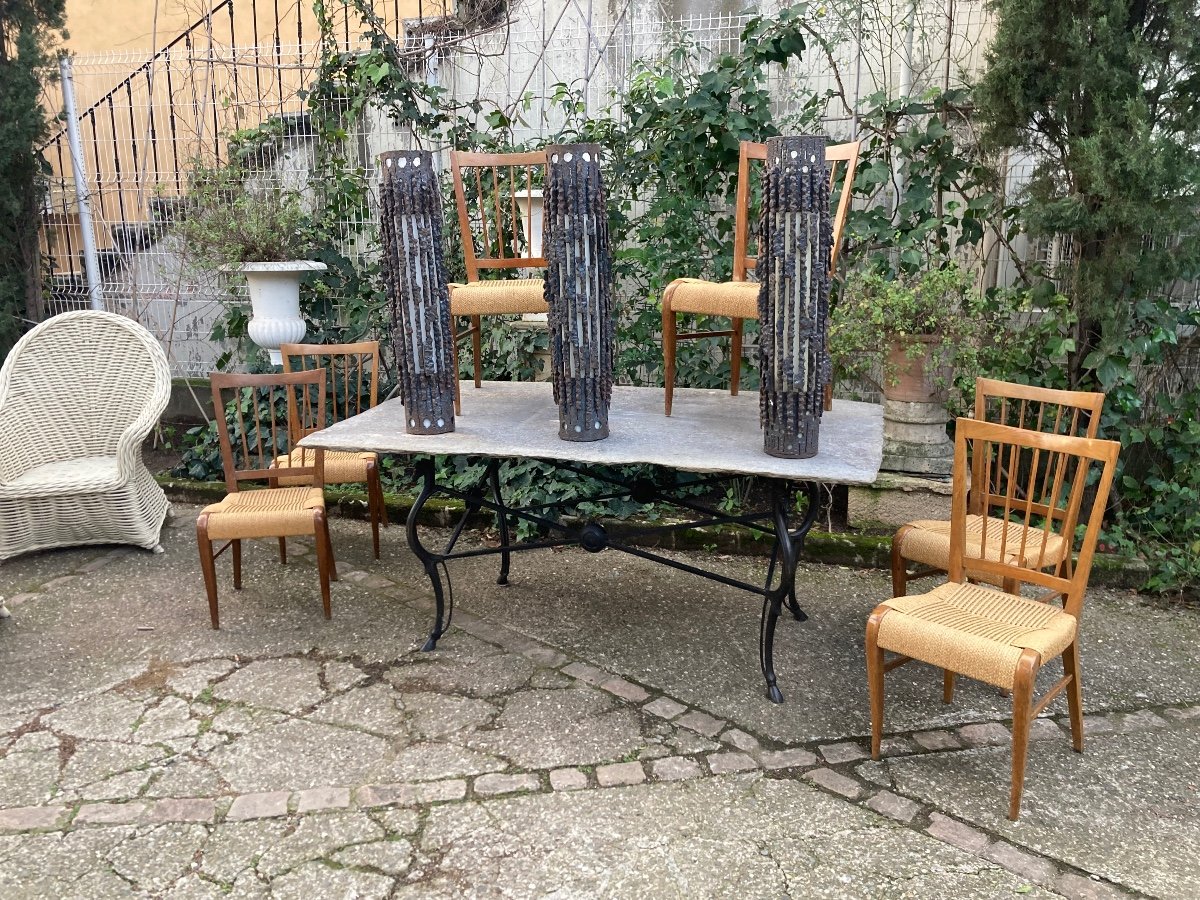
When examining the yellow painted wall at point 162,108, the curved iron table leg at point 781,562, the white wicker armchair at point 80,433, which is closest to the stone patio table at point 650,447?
the curved iron table leg at point 781,562

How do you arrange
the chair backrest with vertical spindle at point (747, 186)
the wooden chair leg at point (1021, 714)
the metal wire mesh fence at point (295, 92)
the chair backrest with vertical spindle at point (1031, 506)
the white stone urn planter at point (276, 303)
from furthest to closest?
the white stone urn planter at point (276, 303) → the metal wire mesh fence at point (295, 92) → the chair backrest with vertical spindle at point (747, 186) → the chair backrest with vertical spindle at point (1031, 506) → the wooden chair leg at point (1021, 714)

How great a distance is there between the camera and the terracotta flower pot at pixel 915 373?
406cm

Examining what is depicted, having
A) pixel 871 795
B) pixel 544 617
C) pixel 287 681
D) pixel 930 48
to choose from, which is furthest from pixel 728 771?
pixel 930 48

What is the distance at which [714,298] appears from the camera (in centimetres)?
347

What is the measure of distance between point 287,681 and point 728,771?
1.57m

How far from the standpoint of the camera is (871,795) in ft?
8.54

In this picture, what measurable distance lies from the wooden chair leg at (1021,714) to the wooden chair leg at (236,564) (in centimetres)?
305

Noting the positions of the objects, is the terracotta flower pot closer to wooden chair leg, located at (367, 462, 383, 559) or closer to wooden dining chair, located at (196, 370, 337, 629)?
wooden chair leg, located at (367, 462, 383, 559)

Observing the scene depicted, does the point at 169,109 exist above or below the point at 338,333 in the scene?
above

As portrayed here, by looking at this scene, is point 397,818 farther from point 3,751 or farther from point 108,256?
point 108,256

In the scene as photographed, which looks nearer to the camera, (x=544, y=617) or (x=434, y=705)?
(x=434, y=705)

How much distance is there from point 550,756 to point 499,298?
179 cm

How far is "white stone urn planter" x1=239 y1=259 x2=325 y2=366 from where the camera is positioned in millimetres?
5371

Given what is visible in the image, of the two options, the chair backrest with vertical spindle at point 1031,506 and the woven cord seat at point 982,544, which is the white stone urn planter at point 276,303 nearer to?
the woven cord seat at point 982,544
